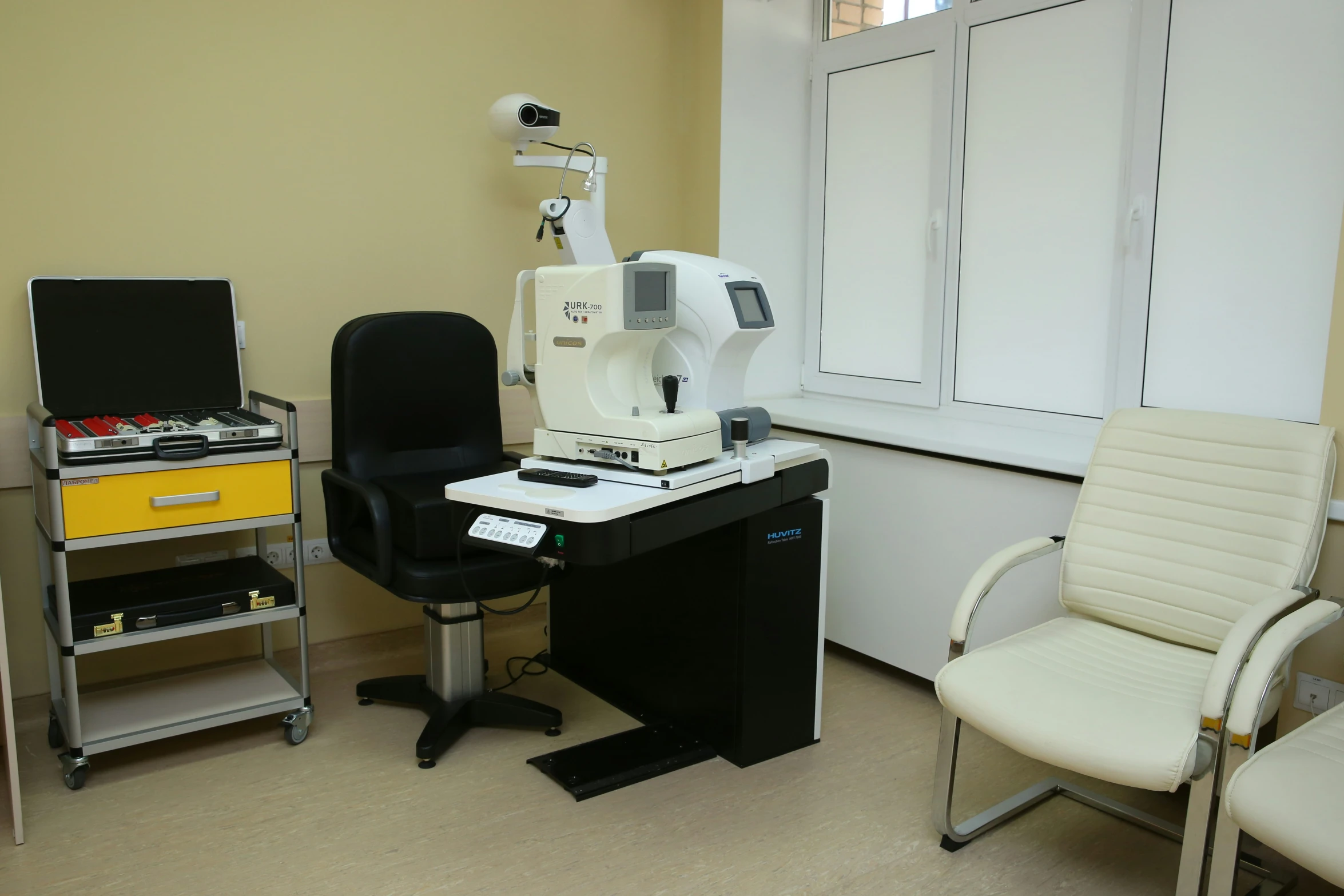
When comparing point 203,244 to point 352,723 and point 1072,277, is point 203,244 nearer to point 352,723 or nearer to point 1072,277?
point 352,723

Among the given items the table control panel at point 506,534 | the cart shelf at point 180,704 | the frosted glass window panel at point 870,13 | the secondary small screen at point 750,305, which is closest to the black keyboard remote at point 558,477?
the table control panel at point 506,534

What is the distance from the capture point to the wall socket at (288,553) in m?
2.99

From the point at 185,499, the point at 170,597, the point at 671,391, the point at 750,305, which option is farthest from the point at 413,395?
the point at 750,305

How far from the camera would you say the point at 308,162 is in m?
2.97

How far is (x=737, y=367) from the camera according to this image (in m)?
2.46

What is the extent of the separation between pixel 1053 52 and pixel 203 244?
8.39 feet

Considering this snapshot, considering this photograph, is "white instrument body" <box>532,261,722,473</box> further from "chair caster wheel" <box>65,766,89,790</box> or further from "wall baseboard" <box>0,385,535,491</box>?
"chair caster wheel" <box>65,766,89,790</box>

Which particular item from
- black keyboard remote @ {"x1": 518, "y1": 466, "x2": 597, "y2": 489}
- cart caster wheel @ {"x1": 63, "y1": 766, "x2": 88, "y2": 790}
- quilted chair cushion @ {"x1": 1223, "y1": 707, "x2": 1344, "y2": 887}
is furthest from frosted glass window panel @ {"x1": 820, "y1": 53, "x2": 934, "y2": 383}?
cart caster wheel @ {"x1": 63, "y1": 766, "x2": 88, "y2": 790}

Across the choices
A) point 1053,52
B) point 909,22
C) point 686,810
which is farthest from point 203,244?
point 1053,52

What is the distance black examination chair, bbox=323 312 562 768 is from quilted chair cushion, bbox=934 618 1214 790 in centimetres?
115

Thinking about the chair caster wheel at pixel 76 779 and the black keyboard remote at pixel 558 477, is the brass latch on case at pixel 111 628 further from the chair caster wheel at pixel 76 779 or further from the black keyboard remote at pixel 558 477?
the black keyboard remote at pixel 558 477

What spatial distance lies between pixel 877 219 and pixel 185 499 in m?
2.39

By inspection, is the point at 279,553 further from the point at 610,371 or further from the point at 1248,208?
the point at 1248,208

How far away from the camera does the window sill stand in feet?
8.67
